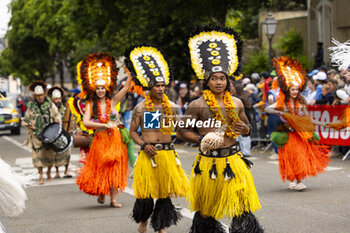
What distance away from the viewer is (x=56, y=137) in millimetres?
12562

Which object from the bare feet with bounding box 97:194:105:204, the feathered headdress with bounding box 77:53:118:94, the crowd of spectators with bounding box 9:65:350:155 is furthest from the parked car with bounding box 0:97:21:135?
the bare feet with bounding box 97:194:105:204

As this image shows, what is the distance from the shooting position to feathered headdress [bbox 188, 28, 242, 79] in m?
6.35

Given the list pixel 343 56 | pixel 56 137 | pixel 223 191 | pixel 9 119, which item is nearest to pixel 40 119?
pixel 56 137

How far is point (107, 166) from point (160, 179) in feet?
6.34

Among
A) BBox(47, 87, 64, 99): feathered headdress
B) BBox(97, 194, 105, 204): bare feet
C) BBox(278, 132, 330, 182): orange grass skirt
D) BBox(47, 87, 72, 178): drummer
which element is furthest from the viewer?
BBox(47, 87, 64, 99): feathered headdress

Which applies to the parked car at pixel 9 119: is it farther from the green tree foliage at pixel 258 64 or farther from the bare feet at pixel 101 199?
the bare feet at pixel 101 199

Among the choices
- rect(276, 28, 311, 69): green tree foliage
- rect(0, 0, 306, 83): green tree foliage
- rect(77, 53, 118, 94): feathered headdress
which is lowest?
rect(77, 53, 118, 94): feathered headdress

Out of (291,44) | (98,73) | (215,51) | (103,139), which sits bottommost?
(103,139)

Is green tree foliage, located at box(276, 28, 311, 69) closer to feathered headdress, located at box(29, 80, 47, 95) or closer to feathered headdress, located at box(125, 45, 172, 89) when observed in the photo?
feathered headdress, located at box(29, 80, 47, 95)

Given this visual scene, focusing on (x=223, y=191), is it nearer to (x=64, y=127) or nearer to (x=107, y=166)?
(x=107, y=166)

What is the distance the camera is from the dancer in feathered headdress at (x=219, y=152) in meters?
6.04

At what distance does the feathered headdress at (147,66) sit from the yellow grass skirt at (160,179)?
820 mm

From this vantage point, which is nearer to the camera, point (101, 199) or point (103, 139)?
point (103, 139)

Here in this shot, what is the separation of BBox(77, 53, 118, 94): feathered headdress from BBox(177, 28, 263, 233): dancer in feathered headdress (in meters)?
3.05
